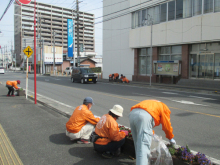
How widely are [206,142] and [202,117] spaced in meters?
2.80

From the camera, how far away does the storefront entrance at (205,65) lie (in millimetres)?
20031

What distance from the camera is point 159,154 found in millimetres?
3670

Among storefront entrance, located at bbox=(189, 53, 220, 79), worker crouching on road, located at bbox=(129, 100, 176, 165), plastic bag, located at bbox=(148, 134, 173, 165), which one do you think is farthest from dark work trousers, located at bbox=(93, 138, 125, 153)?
storefront entrance, located at bbox=(189, 53, 220, 79)

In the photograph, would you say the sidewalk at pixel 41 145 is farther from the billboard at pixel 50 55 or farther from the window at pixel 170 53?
the billboard at pixel 50 55

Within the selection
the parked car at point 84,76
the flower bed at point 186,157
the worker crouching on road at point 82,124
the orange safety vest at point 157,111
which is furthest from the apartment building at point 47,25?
the orange safety vest at point 157,111

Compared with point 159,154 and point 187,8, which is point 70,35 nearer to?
point 187,8

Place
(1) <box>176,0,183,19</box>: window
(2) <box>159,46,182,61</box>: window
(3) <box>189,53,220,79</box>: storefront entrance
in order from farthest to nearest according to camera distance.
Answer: (2) <box>159,46,182,61</box>: window
(1) <box>176,0,183,19</box>: window
(3) <box>189,53,220,79</box>: storefront entrance

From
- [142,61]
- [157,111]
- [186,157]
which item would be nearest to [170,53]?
[142,61]

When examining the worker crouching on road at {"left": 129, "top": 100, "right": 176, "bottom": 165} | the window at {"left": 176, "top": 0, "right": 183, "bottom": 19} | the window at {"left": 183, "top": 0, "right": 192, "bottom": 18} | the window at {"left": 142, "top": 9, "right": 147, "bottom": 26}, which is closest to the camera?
the worker crouching on road at {"left": 129, "top": 100, "right": 176, "bottom": 165}

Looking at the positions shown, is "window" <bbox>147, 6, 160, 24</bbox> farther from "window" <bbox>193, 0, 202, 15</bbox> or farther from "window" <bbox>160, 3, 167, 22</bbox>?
"window" <bbox>193, 0, 202, 15</bbox>

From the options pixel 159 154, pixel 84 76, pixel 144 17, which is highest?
pixel 144 17

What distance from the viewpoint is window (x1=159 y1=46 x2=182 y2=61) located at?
2316 cm

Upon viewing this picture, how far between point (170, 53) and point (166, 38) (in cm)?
174

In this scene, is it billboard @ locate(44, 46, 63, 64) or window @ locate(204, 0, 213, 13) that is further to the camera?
billboard @ locate(44, 46, 63, 64)
